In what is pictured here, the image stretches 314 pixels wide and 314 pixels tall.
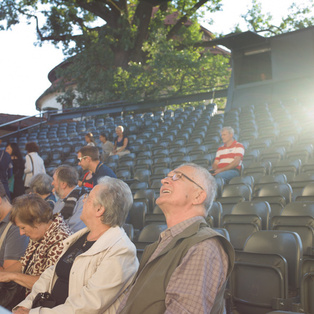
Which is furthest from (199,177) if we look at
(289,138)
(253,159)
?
(289,138)

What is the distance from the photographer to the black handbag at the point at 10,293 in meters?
3.19

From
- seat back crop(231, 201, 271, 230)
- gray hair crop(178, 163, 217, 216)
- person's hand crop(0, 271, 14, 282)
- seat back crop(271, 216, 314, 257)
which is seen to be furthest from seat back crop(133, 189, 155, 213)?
gray hair crop(178, 163, 217, 216)

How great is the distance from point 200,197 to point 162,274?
1.80 feet

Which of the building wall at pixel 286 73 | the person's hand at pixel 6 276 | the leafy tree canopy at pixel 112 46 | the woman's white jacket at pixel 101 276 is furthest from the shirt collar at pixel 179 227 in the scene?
the leafy tree canopy at pixel 112 46

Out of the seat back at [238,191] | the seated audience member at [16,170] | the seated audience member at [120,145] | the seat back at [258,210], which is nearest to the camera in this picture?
the seat back at [258,210]

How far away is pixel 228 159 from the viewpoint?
6840 mm

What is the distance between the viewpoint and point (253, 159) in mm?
7848

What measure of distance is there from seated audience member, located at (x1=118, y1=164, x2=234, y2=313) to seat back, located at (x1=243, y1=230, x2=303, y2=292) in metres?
1.23

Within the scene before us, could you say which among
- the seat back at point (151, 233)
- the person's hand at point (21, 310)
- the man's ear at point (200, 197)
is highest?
the man's ear at point (200, 197)

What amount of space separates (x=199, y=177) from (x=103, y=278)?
83 centimetres

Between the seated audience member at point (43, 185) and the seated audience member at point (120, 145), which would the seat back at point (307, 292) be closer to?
the seated audience member at point (43, 185)

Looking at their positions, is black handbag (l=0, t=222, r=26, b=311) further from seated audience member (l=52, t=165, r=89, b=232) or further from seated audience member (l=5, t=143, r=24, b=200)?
seated audience member (l=5, t=143, r=24, b=200)

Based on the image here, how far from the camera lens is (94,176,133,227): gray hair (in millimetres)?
2838

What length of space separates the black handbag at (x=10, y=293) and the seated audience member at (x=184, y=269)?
133 centimetres
